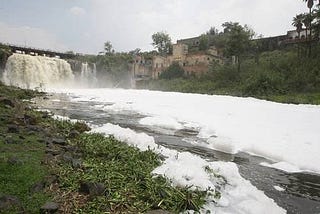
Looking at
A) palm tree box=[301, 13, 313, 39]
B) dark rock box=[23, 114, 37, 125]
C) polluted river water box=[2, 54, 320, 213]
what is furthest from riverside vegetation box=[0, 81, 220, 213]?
palm tree box=[301, 13, 313, 39]

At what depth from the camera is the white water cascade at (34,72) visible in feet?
150

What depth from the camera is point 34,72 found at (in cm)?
4844

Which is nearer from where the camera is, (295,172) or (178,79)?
(295,172)

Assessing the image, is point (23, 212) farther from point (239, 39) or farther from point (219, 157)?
point (239, 39)

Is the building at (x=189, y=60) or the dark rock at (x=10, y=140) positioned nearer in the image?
the dark rock at (x=10, y=140)

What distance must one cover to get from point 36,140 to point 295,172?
7862 millimetres

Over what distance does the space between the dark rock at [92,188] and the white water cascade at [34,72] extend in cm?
3898

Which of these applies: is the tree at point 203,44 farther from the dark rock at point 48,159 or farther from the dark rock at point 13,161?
the dark rock at point 13,161

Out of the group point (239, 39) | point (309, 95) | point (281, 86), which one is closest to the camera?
point (309, 95)

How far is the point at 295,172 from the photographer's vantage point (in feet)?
30.1

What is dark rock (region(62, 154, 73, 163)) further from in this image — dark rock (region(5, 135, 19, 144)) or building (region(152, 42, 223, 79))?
building (region(152, 42, 223, 79))

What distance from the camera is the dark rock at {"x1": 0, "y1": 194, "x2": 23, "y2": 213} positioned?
5.03 metres

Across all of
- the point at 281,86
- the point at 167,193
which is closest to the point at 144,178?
the point at 167,193

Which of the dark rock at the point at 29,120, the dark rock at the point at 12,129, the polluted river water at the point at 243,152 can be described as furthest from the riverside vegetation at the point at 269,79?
the dark rock at the point at 12,129
